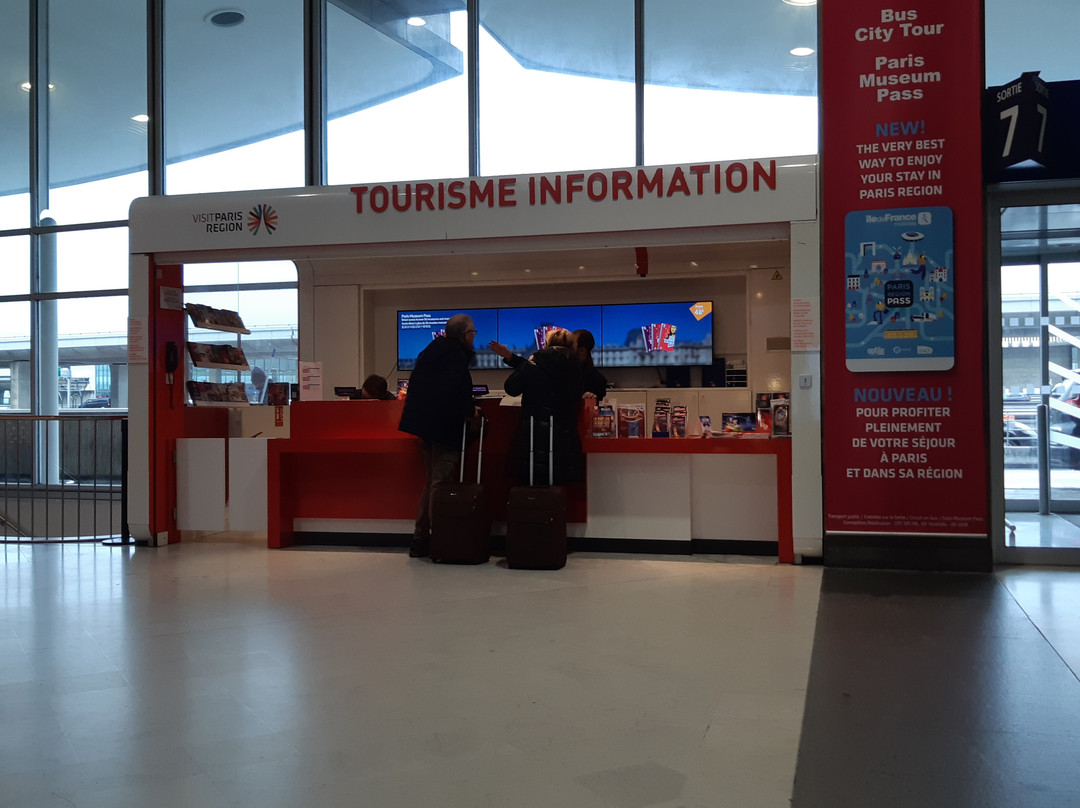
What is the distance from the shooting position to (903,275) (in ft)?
17.2

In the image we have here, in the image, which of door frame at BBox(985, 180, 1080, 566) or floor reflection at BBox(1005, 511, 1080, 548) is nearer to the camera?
door frame at BBox(985, 180, 1080, 566)

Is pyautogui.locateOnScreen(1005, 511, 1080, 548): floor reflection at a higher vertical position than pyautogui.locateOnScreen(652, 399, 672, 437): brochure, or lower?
lower

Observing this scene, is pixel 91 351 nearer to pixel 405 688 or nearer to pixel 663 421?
pixel 663 421

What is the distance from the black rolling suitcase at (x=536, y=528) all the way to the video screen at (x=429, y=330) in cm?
368

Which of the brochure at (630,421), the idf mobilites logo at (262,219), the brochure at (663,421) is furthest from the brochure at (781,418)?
the idf mobilites logo at (262,219)

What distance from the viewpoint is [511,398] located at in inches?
241

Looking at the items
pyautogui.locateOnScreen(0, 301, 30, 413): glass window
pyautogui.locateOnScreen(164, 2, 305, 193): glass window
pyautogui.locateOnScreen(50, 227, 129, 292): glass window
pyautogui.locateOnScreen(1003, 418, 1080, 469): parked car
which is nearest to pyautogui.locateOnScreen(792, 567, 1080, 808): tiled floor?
pyautogui.locateOnScreen(1003, 418, 1080, 469): parked car

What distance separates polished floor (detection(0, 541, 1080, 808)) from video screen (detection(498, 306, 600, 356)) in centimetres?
397

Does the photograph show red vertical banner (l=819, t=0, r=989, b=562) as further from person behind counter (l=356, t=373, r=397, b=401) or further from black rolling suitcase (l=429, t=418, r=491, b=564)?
person behind counter (l=356, t=373, r=397, b=401)

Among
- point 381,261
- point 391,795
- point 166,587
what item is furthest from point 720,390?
point 391,795

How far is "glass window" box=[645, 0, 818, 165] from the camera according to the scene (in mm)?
7434

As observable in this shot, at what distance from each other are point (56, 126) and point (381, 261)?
13.1 feet

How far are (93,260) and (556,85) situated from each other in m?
5.21

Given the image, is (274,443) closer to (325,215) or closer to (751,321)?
(325,215)
